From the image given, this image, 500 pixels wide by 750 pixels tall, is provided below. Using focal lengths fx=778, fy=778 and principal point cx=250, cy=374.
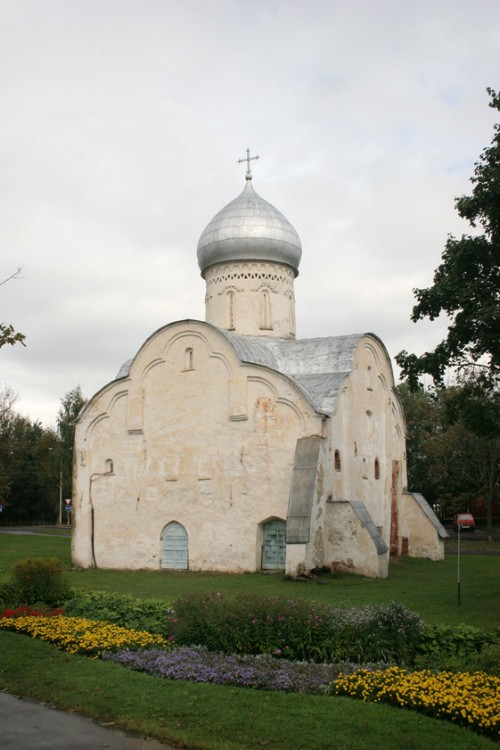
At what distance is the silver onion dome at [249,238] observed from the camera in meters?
25.0

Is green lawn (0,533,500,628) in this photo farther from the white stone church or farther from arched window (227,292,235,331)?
arched window (227,292,235,331)

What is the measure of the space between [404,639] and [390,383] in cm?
1738

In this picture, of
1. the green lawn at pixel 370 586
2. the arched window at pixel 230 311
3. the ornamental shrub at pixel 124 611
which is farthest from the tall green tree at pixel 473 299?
the arched window at pixel 230 311

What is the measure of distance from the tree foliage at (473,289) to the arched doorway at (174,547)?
892 centimetres

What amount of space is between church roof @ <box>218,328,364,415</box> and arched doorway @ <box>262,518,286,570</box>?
319cm

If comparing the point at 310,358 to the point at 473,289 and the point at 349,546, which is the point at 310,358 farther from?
the point at 473,289

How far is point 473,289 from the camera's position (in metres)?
14.0

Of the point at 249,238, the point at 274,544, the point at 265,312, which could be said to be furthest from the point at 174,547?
the point at 249,238

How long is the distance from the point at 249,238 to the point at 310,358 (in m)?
4.67

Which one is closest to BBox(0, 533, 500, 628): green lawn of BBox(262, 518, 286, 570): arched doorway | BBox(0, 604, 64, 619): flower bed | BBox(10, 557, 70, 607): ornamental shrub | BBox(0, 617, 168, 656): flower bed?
BBox(262, 518, 286, 570): arched doorway

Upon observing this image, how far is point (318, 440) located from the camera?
19.5 metres

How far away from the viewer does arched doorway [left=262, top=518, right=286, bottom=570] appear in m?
19.6

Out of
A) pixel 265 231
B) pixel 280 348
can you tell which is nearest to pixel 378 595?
pixel 280 348

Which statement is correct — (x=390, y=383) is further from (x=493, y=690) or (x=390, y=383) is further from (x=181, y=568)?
(x=493, y=690)
